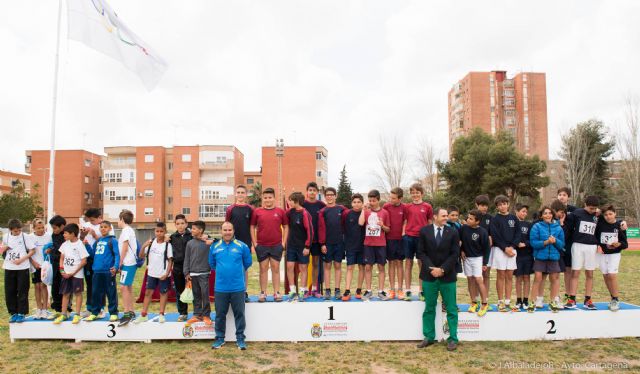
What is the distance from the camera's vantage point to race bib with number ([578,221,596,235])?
7.46 meters

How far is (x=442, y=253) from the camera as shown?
21.9ft

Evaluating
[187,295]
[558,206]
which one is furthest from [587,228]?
[187,295]

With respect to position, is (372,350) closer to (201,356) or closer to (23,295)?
(201,356)

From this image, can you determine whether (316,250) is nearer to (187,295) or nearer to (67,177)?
(187,295)

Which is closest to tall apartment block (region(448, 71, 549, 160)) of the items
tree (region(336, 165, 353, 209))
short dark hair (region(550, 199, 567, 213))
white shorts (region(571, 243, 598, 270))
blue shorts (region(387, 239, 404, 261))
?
tree (region(336, 165, 353, 209))

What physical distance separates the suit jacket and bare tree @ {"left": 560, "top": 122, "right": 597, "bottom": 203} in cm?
3879

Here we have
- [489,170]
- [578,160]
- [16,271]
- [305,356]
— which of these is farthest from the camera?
[578,160]

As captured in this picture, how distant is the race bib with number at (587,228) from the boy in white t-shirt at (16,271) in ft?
31.6

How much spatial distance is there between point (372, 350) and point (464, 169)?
33.0 metres

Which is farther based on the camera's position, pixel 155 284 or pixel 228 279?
pixel 155 284

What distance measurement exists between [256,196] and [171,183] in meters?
11.7

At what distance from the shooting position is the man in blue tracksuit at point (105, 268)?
7.16 m

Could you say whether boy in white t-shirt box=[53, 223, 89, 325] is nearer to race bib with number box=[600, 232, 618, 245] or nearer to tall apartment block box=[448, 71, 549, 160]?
race bib with number box=[600, 232, 618, 245]

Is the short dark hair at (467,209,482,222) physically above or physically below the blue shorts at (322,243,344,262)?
above
